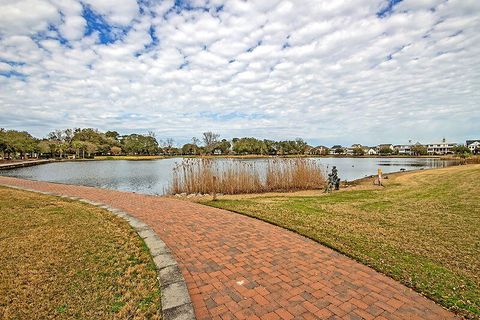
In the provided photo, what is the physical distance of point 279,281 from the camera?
3.06 m

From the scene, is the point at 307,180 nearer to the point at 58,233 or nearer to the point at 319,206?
the point at 319,206

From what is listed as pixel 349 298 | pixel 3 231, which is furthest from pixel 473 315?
pixel 3 231

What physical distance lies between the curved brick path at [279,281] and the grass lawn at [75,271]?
0.54 metres

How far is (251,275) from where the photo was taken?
10.5 feet

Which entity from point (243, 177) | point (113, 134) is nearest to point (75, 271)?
point (243, 177)

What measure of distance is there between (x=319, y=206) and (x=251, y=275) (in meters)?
4.84

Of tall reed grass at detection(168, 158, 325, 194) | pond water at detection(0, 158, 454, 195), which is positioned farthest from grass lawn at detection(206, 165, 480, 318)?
pond water at detection(0, 158, 454, 195)

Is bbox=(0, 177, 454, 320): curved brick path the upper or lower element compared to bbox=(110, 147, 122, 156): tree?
lower

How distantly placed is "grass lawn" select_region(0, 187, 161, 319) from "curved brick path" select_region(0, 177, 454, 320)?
21.4 inches

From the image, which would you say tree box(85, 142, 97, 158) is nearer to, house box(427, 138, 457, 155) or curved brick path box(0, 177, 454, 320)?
curved brick path box(0, 177, 454, 320)

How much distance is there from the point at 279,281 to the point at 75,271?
2459 millimetres

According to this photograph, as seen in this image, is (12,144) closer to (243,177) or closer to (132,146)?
(132,146)

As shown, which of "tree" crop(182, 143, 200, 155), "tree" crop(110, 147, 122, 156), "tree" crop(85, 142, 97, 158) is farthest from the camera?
"tree" crop(182, 143, 200, 155)

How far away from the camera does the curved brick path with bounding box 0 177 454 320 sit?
8.23ft
